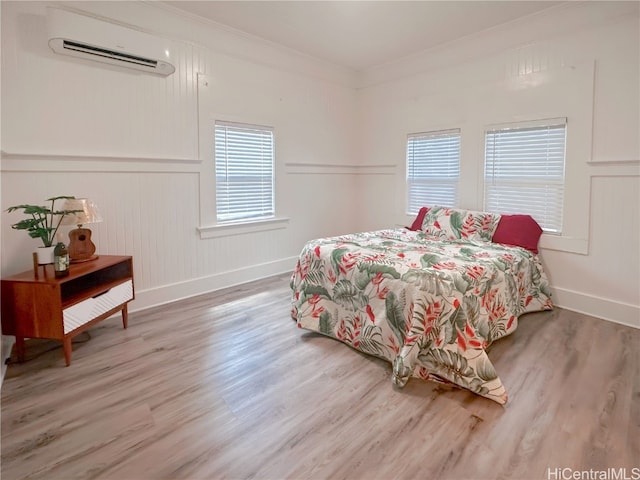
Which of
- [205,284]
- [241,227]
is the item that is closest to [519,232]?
[241,227]

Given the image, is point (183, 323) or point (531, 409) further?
point (183, 323)

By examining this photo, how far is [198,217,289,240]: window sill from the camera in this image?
3.73 metres

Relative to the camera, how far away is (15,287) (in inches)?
87.5

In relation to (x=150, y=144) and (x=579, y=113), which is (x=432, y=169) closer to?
(x=579, y=113)

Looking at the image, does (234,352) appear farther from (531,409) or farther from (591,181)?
(591,181)

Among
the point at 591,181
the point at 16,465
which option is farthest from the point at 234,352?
the point at 591,181

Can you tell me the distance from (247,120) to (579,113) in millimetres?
3101

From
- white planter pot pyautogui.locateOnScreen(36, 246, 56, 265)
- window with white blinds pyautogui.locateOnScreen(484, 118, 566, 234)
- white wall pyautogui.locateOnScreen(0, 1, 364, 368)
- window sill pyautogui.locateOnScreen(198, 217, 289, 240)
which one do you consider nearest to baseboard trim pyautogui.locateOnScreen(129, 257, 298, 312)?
white wall pyautogui.locateOnScreen(0, 1, 364, 368)

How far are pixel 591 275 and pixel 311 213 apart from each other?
9.85 feet

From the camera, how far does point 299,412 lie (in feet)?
6.14

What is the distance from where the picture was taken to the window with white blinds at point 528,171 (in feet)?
10.9

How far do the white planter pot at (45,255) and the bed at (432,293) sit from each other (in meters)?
1.77

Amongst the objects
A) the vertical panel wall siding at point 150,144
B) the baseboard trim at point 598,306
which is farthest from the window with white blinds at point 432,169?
the baseboard trim at point 598,306

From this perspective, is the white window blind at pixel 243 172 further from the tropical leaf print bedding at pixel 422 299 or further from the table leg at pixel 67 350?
the table leg at pixel 67 350
